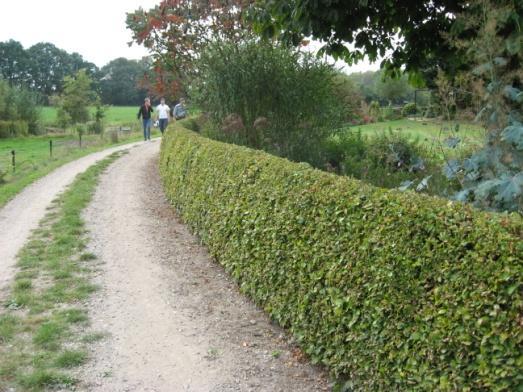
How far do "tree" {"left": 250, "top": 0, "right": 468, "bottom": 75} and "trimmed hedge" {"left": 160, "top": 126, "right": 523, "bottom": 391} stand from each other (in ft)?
8.52

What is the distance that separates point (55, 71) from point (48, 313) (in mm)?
82313

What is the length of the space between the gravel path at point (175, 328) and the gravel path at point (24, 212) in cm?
109

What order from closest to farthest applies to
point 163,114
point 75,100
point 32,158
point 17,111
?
1. point 32,158
2. point 163,114
3. point 75,100
4. point 17,111

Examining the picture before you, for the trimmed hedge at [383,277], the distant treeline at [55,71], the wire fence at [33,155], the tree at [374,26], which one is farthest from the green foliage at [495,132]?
the distant treeline at [55,71]

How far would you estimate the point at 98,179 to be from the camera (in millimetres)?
13680

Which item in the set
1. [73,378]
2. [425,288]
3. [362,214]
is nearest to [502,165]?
[362,214]

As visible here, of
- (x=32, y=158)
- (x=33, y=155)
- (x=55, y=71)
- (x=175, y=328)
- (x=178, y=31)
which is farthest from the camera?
(x=55, y=71)

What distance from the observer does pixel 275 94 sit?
11430mm

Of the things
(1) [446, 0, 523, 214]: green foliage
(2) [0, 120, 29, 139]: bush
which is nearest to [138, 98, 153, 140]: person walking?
(2) [0, 120, 29, 139]: bush

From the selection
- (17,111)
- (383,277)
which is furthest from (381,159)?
(17,111)

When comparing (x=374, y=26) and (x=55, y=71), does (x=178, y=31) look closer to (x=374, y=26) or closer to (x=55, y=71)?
(x=374, y=26)

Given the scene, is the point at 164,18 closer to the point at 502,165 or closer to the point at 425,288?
the point at 502,165

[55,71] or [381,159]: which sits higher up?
[55,71]

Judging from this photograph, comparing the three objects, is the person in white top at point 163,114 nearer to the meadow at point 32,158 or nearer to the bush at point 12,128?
the meadow at point 32,158
